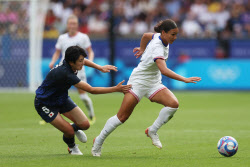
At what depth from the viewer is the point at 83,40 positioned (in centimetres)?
1291

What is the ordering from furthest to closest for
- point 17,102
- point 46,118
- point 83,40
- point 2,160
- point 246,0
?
1. point 246,0
2. point 17,102
3. point 83,40
4. point 46,118
5. point 2,160

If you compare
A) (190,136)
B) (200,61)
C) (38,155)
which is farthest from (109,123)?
(200,61)

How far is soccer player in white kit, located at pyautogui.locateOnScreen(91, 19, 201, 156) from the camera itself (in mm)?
8148

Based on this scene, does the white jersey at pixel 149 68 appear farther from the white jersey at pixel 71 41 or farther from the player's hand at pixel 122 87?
the white jersey at pixel 71 41

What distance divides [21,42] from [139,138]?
43.4ft

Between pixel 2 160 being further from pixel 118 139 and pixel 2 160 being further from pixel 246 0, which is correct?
pixel 246 0

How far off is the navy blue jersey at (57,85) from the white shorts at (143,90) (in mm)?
886

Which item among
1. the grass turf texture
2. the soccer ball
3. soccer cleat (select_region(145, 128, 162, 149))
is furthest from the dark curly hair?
the soccer ball

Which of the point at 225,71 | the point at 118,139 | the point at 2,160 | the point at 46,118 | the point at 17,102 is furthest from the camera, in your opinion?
the point at 225,71

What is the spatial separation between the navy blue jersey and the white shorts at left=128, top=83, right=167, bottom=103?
2.91 ft

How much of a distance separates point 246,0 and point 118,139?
17.0 m

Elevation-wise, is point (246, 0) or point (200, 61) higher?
point (246, 0)

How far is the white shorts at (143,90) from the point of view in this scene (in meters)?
8.28

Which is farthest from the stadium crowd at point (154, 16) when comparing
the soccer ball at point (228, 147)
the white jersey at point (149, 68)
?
the soccer ball at point (228, 147)
